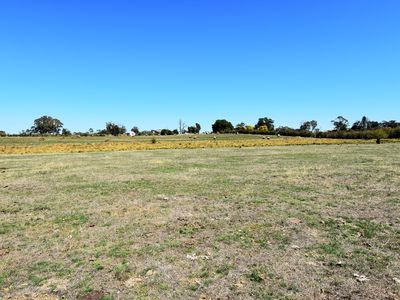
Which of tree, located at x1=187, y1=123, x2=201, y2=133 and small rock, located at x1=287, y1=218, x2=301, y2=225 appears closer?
small rock, located at x1=287, y1=218, x2=301, y2=225

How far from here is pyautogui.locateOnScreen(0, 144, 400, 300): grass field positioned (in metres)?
4.24

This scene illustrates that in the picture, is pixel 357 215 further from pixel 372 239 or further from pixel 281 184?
pixel 281 184

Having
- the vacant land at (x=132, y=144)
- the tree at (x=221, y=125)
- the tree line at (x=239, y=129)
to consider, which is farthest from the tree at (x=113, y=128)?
the vacant land at (x=132, y=144)

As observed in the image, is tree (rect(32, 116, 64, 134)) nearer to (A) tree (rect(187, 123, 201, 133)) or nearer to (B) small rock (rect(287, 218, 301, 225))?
(A) tree (rect(187, 123, 201, 133))

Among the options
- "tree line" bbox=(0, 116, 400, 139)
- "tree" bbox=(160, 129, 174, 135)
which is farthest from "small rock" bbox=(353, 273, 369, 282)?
"tree" bbox=(160, 129, 174, 135)

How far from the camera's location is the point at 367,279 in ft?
14.1

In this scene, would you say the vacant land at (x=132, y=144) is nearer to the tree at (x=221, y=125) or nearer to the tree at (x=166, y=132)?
the tree at (x=166, y=132)

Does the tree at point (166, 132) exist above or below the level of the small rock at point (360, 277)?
above

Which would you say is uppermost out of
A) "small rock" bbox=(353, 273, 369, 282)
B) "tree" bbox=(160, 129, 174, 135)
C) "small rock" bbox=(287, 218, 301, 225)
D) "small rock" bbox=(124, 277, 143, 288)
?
"tree" bbox=(160, 129, 174, 135)

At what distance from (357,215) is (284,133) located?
291 ft

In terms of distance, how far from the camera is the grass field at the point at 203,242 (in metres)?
4.24

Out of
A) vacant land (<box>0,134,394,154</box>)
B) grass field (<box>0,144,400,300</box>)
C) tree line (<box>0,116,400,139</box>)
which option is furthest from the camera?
tree line (<box>0,116,400,139</box>)

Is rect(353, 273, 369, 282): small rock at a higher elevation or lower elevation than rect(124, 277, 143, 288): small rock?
higher

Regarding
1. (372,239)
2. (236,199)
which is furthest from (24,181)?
(372,239)
